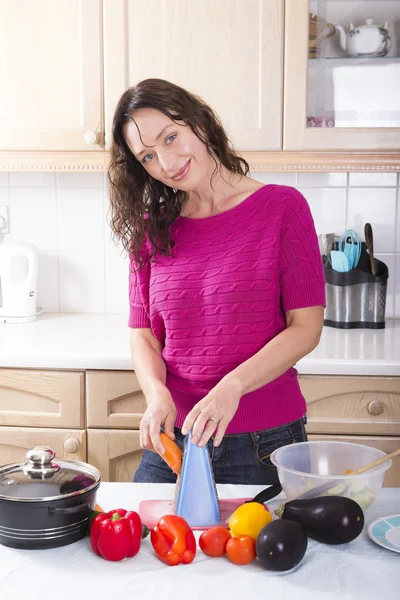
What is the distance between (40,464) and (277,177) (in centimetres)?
167

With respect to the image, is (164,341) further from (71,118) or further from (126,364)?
(71,118)

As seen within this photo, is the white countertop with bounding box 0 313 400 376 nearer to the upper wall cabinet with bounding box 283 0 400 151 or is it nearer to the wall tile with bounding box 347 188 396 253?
the wall tile with bounding box 347 188 396 253

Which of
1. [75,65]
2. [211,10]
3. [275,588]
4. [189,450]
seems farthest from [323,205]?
[275,588]

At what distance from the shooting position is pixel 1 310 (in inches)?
96.6

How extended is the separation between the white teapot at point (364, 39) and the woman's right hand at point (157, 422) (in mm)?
1335

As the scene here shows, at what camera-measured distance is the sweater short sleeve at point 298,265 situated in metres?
1.39

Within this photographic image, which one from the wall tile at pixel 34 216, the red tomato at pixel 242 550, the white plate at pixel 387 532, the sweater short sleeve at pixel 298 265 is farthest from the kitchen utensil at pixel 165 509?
the wall tile at pixel 34 216

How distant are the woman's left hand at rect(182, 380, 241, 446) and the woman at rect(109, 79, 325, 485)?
0.13m

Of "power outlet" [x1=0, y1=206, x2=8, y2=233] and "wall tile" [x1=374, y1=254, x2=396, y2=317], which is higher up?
"power outlet" [x1=0, y1=206, x2=8, y2=233]

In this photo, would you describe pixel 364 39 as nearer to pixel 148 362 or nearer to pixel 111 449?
pixel 148 362

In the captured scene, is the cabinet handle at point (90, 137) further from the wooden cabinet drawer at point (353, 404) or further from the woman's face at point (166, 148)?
the wooden cabinet drawer at point (353, 404)

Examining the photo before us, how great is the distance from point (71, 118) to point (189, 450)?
1.37 m

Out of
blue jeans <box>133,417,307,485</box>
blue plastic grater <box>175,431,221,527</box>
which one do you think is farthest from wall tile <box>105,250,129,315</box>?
blue plastic grater <box>175,431,221,527</box>

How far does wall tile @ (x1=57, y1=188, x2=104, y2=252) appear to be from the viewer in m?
2.56
